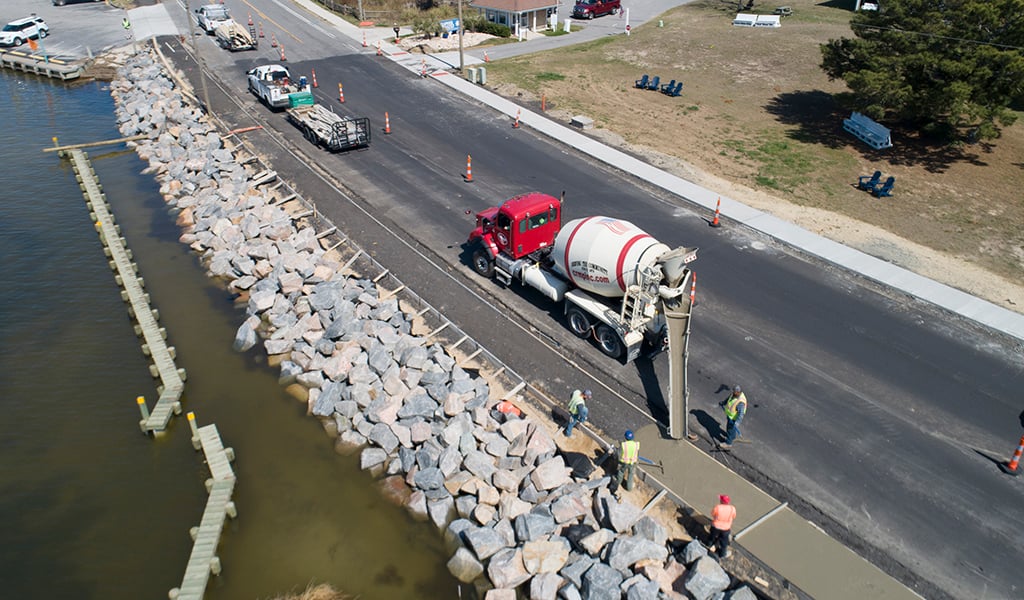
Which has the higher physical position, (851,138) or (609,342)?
(851,138)

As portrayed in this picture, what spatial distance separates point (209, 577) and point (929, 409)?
18.7 meters

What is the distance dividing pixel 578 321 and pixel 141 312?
15.0 metres

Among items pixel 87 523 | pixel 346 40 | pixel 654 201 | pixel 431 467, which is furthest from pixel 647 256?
pixel 346 40

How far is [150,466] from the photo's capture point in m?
17.7

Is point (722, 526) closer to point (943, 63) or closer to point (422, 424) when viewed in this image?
point (422, 424)

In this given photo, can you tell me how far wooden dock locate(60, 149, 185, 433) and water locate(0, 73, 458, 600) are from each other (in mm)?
399

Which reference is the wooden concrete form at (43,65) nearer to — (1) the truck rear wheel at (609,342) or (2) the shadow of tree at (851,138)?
(1) the truck rear wheel at (609,342)

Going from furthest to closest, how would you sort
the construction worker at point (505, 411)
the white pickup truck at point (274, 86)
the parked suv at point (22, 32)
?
the parked suv at point (22, 32), the white pickup truck at point (274, 86), the construction worker at point (505, 411)

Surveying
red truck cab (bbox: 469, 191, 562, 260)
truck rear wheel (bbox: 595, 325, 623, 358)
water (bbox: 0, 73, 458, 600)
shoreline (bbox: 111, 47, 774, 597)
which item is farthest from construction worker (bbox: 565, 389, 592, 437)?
red truck cab (bbox: 469, 191, 562, 260)

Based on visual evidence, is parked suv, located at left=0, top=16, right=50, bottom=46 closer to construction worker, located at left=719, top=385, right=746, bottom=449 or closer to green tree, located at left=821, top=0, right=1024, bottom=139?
green tree, located at left=821, top=0, right=1024, bottom=139

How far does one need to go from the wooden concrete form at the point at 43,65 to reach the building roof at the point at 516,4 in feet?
102

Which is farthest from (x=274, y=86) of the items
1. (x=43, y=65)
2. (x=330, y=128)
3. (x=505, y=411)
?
(x=505, y=411)

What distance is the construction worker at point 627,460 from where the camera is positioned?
14.8 m

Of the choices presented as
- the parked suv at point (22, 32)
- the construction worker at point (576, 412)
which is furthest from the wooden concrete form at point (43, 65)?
the construction worker at point (576, 412)
